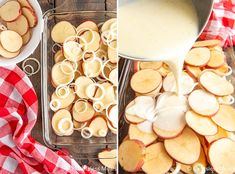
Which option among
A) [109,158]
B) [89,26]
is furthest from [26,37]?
[109,158]

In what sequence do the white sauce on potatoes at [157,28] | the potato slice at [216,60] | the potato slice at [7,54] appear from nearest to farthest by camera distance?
the potato slice at [7,54] → the white sauce on potatoes at [157,28] → the potato slice at [216,60]

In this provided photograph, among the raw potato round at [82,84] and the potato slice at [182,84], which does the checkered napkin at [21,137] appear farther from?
the potato slice at [182,84]

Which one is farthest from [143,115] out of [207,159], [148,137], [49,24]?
[49,24]

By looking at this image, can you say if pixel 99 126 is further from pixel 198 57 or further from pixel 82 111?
pixel 198 57

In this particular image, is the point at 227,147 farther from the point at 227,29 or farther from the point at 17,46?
the point at 17,46

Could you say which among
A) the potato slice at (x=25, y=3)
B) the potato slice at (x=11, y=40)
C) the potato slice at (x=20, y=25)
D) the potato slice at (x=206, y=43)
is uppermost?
the potato slice at (x=25, y=3)

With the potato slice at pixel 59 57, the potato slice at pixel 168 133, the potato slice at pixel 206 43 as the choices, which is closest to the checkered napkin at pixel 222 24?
the potato slice at pixel 206 43
